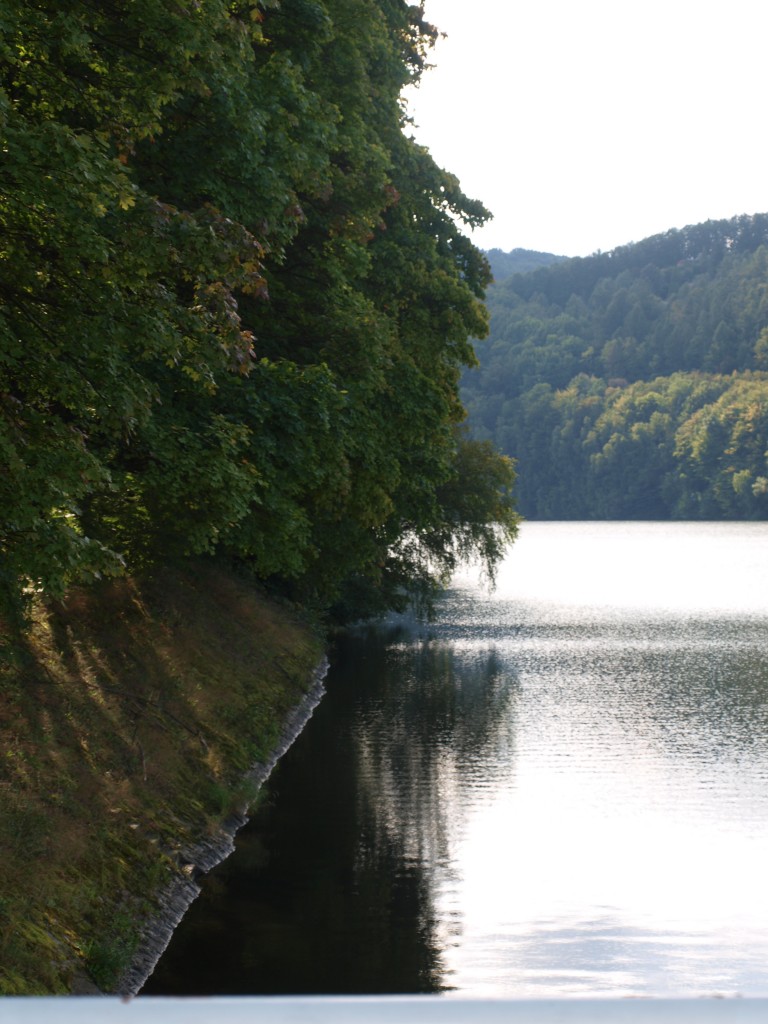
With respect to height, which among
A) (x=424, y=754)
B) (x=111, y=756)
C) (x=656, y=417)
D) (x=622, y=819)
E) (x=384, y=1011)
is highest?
(x=656, y=417)

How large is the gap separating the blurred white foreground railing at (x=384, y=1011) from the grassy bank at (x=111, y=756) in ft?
23.4

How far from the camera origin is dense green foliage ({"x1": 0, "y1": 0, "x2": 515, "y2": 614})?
10.0 m

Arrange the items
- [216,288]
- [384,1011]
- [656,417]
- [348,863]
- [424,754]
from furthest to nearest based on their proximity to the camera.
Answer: [656,417]
[424,754]
[348,863]
[216,288]
[384,1011]

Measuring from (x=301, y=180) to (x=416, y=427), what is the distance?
23.3 ft

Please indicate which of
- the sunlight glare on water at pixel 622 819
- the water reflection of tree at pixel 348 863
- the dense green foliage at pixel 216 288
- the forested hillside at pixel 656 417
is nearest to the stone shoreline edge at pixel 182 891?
the water reflection of tree at pixel 348 863

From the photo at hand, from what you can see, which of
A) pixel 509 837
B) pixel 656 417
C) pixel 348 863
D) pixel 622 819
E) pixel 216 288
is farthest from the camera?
pixel 656 417

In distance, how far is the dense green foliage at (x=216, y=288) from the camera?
395 inches

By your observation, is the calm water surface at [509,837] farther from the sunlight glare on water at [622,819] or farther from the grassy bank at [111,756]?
the grassy bank at [111,756]

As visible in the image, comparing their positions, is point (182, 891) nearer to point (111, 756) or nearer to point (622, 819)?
point (111, 756)

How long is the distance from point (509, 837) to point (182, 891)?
247 inches

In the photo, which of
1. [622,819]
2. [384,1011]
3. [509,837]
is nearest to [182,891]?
[509,837]

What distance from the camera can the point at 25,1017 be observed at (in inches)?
66.6

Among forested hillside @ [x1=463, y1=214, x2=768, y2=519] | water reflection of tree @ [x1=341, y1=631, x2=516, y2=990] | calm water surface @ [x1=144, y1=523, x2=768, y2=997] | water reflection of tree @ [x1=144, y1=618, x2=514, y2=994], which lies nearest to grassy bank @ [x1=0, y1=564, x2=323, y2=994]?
water reflection of tree @ [x1=144, y1=618, x2=514, y2=994]

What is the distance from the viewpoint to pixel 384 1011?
1.72 metres
